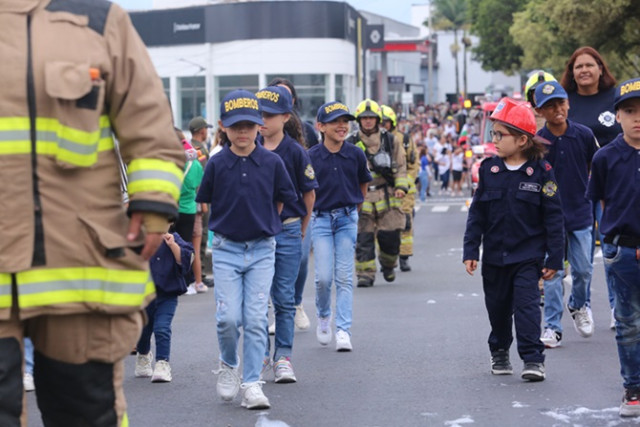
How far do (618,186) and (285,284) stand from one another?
2.38m

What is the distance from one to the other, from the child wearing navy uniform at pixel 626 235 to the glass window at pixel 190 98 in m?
56.0

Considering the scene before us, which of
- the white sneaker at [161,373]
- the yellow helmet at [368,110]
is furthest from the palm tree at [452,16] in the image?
the white sneaker at [161,373]

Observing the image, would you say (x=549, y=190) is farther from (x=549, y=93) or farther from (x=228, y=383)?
(x=228, y=383)

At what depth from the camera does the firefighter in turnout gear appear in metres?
4.40

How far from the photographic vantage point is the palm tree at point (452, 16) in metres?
134

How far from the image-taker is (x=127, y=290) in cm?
452

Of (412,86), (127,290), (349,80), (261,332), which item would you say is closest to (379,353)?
(261,332)

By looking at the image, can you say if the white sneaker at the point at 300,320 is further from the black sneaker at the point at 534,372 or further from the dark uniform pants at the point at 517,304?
the black sneaker at the point at 534,372

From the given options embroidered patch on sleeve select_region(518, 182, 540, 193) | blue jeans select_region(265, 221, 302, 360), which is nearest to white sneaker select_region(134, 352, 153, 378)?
blue jeans select_region(265, 221, 302, 360)

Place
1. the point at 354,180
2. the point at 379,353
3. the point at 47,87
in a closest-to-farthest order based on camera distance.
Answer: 1. the point at 47,87
2. the point at 379,353
3. the point at 354,180

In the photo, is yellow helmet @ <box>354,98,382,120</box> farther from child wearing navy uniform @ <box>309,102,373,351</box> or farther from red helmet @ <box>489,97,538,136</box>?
red helmet @ <box>489,97,538,136</box>

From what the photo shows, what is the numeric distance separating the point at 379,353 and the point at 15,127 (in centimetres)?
576

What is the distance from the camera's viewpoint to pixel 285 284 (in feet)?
28.3

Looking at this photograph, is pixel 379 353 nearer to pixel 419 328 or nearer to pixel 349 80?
pixel 419 328
